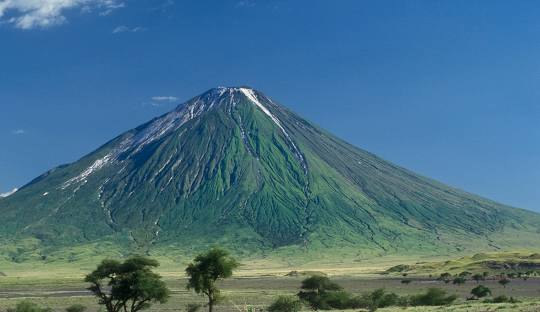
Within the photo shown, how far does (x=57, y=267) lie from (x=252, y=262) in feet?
179

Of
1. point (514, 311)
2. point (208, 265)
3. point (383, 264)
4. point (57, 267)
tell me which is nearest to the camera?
point (514, 311)

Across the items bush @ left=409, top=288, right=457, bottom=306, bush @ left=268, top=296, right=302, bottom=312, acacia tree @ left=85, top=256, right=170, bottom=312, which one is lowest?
bush @ left=409, top=288, right=457, bottom=306

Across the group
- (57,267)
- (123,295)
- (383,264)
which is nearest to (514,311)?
(123,295)

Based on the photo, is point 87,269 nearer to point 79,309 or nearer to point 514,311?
point 79,309

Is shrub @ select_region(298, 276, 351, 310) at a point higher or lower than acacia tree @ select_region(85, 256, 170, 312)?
lower

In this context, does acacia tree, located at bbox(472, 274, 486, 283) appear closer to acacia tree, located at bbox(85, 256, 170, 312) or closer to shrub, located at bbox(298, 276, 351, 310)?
shrub, located at bbox(298, 276, 351, 310)

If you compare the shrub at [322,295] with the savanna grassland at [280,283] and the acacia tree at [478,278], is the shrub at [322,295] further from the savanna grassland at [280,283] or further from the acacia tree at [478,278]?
the acacia tree at [478,278]

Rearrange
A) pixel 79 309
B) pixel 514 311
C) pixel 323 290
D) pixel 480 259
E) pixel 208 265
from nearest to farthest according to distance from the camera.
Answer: pixel 514 311 < pixel 208 265 < pixel 323 290 < pixel 79 309 < pixel 480 259

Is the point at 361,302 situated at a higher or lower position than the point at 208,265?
lower

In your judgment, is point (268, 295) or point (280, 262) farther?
point (280, 262)

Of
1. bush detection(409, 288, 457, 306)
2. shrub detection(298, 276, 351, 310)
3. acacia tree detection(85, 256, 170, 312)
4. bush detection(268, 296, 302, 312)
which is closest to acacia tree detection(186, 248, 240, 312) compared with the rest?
acacia tree detection(85, 256, 170, 312)

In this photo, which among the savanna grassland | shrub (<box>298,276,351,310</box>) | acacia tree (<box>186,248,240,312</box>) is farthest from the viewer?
the savanna grassland

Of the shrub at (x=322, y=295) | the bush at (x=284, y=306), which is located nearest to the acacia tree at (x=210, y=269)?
the bush at (x=284, y=306)

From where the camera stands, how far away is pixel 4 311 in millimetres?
64875
